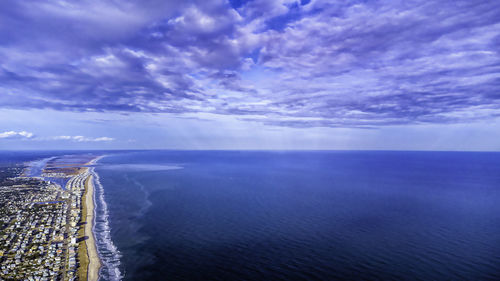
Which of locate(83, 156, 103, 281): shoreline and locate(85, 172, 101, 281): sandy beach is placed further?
locate(83, 156, 103, 281): shoreline

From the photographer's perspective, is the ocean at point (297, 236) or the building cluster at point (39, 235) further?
the ocean at point (297, 236)

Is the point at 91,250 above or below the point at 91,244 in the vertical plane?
below

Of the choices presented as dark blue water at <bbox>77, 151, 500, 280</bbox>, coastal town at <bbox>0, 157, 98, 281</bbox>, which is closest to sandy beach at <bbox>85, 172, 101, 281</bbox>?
coastal town at <bbox>0, 157, 98, 281</bbox>

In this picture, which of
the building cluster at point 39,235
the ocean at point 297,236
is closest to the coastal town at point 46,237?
the building cluster at point 39,235

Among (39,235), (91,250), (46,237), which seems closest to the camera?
(91,250)

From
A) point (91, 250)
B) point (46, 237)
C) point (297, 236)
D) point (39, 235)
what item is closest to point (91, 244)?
point (91, 250)

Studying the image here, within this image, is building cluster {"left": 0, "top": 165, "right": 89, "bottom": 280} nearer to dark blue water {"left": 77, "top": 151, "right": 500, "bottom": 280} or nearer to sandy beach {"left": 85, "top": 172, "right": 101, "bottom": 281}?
sandy beach {"left": 85, "top": 172, "right": 101, "bottom": 281}

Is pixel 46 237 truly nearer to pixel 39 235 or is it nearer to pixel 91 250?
pixel 39 235

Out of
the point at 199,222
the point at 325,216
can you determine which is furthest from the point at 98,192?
the point at 325,216

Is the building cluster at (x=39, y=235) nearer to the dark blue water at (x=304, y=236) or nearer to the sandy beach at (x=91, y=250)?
the sandy beach at (x=91, y=250)
